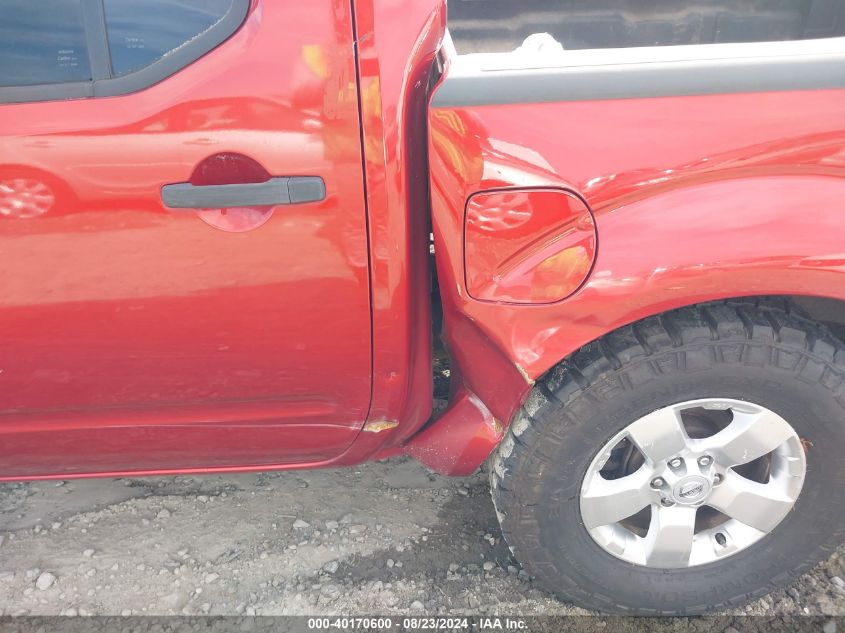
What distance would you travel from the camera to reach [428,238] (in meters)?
1.51

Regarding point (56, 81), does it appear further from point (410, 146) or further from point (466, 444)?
point (466, 444)

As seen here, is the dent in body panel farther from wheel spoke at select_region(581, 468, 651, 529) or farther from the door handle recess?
wheel spoke at select_region(581, 468, 651, 529)

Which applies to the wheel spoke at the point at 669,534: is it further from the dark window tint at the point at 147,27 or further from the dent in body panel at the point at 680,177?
the dark window tint at the point at 147,27

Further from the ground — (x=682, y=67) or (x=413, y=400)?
(x=682, y=67)

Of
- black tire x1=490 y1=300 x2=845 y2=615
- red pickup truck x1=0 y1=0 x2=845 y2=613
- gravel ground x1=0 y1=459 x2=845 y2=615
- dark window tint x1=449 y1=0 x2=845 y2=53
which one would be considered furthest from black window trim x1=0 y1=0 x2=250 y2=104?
dark window tint x1=449 y1=0 x2=845 y2=53

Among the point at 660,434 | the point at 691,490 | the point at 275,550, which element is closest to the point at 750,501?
the point at 691,490

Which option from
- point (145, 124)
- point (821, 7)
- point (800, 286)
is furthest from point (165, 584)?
point (821, 7)

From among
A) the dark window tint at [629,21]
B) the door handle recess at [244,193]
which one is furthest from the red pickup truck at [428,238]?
the dark window tint at [629,21]

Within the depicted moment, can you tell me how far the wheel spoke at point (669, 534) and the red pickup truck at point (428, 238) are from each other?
0.08m

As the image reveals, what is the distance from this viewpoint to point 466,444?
1.61 m

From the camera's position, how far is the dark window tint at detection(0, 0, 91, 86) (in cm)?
129

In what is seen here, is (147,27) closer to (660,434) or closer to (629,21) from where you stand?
(660,434)

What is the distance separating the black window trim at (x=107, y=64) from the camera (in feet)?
4.18

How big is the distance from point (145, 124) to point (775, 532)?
178 centimetres
